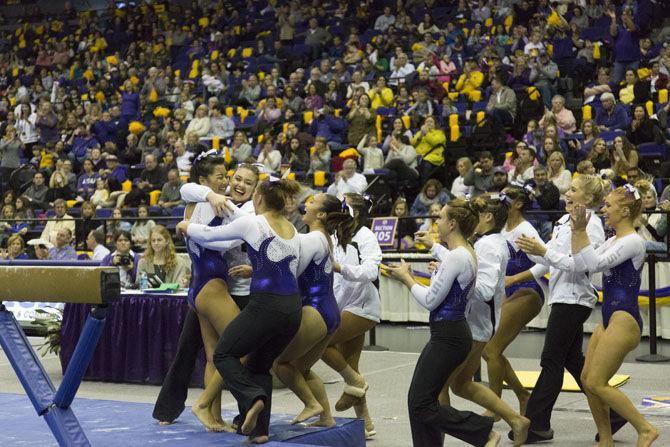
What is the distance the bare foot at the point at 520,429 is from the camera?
531cm

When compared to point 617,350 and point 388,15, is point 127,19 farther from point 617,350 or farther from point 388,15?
point 617,350

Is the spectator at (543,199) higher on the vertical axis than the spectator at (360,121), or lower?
lower

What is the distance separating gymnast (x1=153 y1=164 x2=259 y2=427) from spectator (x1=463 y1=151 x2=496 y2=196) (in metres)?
7.39

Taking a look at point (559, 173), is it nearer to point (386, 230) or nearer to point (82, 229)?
point (386, 230)

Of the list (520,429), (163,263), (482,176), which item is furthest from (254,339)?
(482,176)

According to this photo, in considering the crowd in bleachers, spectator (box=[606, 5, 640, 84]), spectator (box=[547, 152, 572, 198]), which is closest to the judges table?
the crowd in bleachers

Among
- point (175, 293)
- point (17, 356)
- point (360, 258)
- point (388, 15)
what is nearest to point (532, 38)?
point (388, 15)

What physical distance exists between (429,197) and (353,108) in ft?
10.4

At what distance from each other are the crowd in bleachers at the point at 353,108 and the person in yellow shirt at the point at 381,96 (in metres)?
0.02

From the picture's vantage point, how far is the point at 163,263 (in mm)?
9180

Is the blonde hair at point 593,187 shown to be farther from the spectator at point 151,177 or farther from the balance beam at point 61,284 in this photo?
the spectator at point 151,177

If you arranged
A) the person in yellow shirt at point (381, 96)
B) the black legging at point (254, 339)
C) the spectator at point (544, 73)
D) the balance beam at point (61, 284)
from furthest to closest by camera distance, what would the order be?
the person in yellow shirt at point (381, 96) → the spectator at point (544, 73) → the black legging at point (254, 339) → the balance beam at point (61, 284)

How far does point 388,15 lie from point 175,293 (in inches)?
480

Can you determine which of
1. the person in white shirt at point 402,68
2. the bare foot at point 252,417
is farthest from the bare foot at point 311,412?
the person in white shirt at point 402,68
